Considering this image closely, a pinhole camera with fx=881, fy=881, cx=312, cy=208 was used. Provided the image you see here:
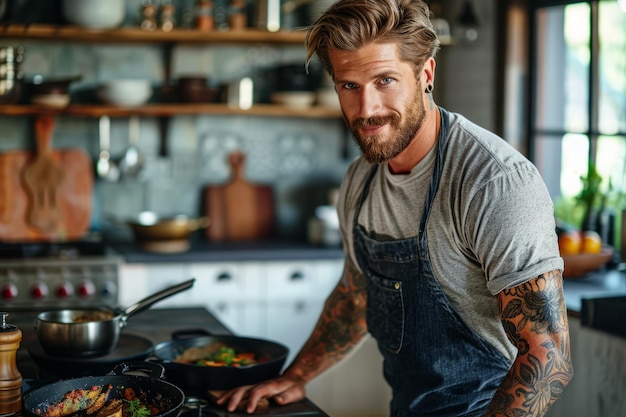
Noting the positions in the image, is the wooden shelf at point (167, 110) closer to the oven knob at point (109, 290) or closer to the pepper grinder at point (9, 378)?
the oven knob at point (109, 290)

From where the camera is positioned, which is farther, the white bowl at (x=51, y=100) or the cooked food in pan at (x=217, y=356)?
the white bowl at (x=51, y=100)

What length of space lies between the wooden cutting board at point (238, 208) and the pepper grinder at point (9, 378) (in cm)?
315

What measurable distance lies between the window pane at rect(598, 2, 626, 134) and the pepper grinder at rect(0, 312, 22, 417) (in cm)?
319

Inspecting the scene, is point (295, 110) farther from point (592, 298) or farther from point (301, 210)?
point (592, 298)

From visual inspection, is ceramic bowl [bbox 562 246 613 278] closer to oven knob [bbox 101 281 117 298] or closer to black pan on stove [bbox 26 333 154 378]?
oven knob [bbox 101 281 117 298]

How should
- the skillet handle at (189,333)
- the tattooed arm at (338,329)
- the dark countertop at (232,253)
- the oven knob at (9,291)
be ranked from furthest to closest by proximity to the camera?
1. the dark countertop at (232,253)
2. the oven knob at (9,291)
3. the skillet handle at (189,333)
4. the tattooed arm at (338,329)

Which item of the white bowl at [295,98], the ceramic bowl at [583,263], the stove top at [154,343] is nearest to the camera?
the stove top at [154,343]

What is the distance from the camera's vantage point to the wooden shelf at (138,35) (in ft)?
14.6

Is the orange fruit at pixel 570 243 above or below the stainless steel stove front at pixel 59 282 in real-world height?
above

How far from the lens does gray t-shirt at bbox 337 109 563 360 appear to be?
1.77 metres

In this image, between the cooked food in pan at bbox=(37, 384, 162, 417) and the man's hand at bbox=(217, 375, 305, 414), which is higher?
the cooked food in pan at bbox=(37, 384, 162, 417)

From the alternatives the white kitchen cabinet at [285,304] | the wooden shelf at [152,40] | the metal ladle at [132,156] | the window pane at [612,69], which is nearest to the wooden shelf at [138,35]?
the wooden shelf at [152,40]

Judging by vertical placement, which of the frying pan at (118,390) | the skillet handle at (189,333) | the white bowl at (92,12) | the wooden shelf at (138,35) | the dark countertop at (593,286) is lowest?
the dark countertop at (593,286)

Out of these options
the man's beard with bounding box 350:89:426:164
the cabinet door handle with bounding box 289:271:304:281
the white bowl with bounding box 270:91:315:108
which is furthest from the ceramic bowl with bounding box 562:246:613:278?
the man's beard with bounding box 350:89:426:164
